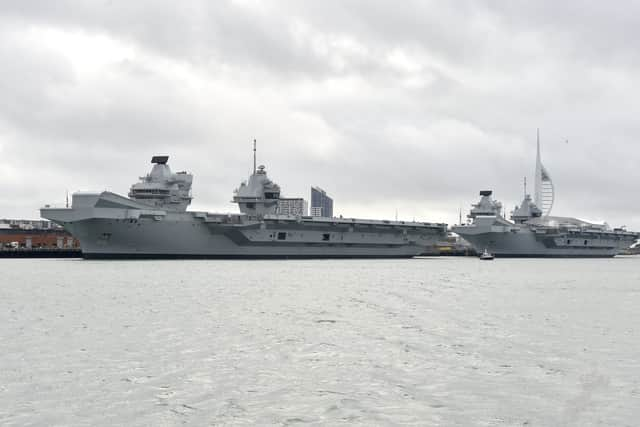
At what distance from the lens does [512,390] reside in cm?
1038

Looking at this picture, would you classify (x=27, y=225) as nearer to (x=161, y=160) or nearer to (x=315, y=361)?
(x=161, y=160)

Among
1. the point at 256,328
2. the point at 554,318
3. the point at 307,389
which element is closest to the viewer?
the point at 307,389

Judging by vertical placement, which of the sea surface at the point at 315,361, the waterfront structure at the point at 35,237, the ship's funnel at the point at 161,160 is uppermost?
the ship's funnel at the point at 161,160

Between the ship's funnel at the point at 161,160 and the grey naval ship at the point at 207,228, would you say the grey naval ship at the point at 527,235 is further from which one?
the ship's funnel at the point at 161,160

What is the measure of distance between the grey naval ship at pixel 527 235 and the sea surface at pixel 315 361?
52912mm

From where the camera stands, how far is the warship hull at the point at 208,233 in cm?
4828

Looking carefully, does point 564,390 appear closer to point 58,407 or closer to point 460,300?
point 58,407

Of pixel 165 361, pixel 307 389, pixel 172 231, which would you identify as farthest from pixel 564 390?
pixel 172 231

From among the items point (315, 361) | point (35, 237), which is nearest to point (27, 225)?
point (35, 237)

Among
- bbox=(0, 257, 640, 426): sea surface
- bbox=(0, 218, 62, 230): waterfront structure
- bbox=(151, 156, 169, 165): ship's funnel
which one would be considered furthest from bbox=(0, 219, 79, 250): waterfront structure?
bbox=(0, 257, 640, 426): sea surface

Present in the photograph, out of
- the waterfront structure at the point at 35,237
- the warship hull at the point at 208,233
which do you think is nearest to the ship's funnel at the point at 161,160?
the warship hull at the point at 208,233

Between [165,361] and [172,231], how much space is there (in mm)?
39113

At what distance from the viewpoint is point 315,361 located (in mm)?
12438

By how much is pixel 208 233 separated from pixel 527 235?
38.9 m
